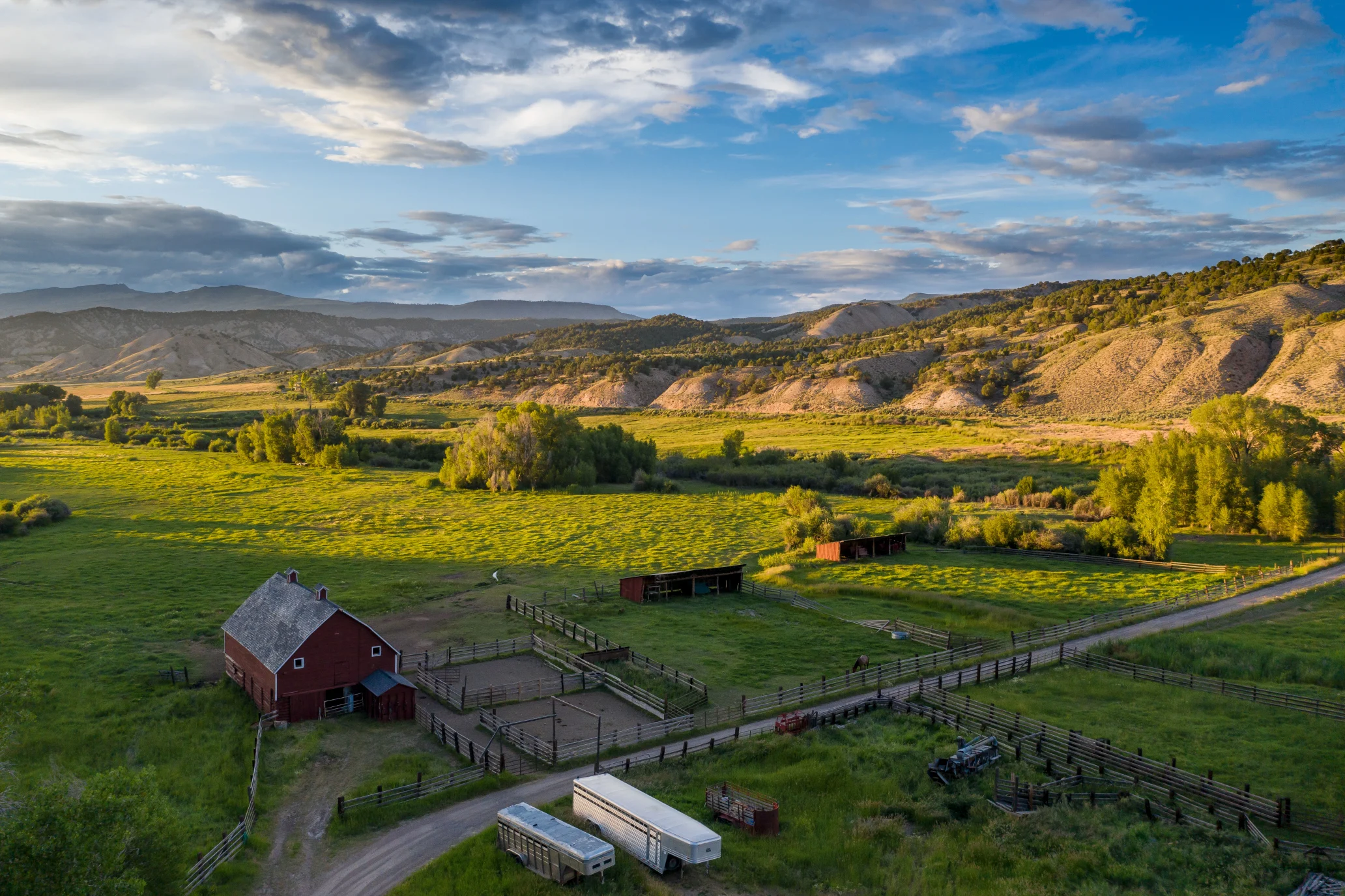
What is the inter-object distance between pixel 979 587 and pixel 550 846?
37.0 m

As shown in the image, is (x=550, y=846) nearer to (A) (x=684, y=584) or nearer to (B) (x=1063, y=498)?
(A) (x=684, y=584)

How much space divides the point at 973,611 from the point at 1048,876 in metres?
26.5

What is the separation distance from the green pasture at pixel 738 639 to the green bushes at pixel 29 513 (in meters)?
47.9

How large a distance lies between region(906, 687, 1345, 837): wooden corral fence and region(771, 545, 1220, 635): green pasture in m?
13.3

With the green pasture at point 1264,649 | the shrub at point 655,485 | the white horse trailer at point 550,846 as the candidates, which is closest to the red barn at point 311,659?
the white horse trailer at point 550,846

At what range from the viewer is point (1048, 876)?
19.8m

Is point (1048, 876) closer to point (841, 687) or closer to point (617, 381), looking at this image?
point (841, 687)

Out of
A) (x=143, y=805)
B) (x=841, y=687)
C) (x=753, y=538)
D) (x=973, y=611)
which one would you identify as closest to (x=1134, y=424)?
(x=753, y=538)

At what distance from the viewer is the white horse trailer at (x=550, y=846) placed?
767 inches

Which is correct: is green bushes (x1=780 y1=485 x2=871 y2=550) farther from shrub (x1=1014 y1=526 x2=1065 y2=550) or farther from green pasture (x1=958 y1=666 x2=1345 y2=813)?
green pasture (x1=958 y1=666 x2=1345 y2=813)

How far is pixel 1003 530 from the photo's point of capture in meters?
60.8

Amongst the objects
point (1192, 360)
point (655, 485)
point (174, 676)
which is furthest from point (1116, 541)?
point (1192, 360)

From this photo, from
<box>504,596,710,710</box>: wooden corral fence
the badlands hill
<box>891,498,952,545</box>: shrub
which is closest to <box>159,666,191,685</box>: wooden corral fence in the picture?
<box>504,596,710,710</box>: wooden corral fence

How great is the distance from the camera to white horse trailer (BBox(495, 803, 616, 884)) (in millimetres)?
19484
